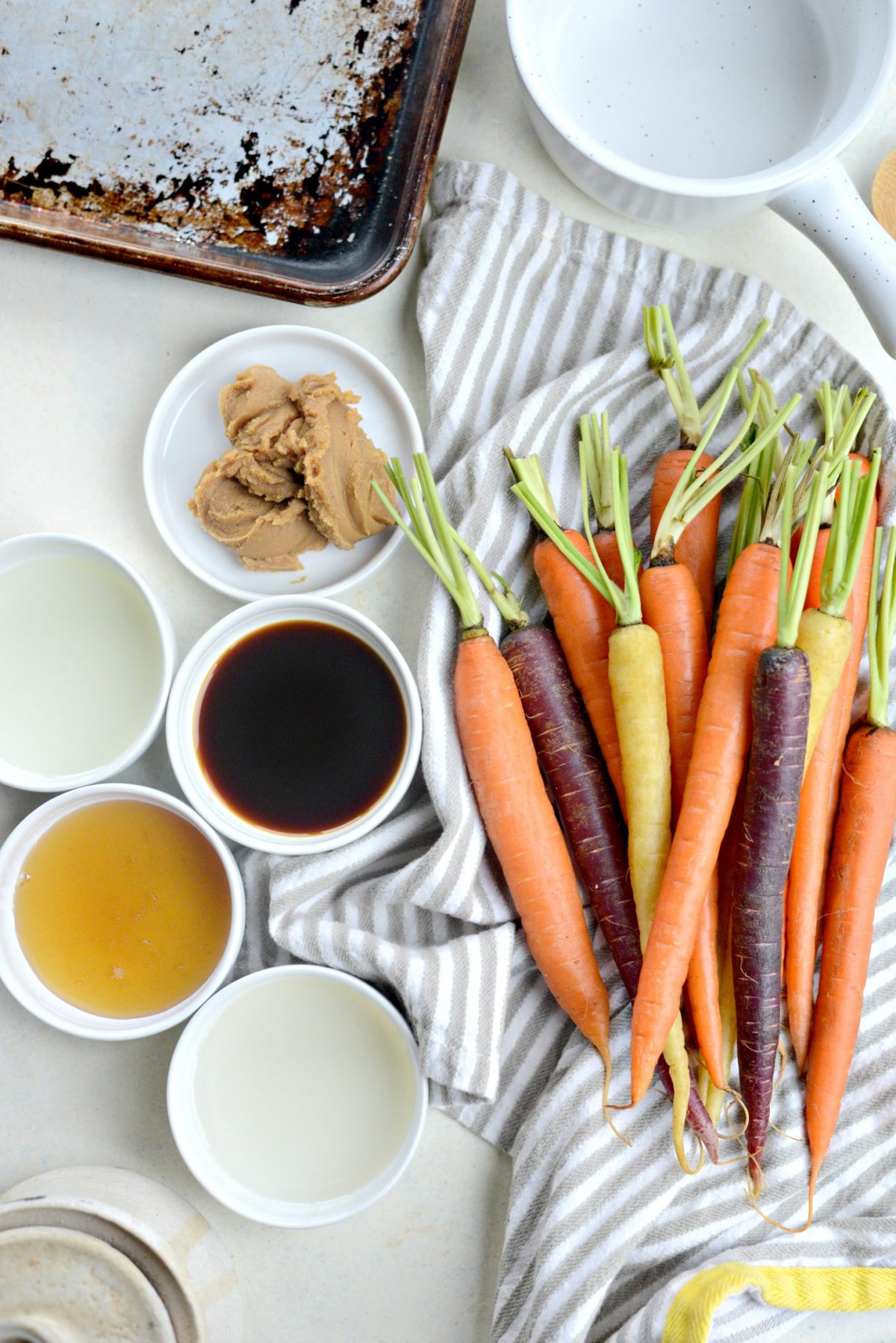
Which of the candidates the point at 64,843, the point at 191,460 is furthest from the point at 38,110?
the point at 64,843

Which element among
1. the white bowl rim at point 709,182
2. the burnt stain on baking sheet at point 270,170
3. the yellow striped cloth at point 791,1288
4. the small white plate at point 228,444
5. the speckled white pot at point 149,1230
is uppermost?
the white bowl rim at point 709,182

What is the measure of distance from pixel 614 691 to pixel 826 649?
0.23 meters

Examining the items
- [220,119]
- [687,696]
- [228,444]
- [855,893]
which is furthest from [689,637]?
[220,119]

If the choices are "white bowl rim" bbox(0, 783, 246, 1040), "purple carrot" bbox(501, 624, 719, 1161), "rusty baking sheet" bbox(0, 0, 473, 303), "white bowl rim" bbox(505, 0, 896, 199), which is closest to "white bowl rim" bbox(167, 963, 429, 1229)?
"white bowl rim" bbox(0, 783, 246, 1040)

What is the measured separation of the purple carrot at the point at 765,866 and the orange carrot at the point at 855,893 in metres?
0.06

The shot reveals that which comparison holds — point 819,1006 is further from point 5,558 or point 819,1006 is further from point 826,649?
point 5,558

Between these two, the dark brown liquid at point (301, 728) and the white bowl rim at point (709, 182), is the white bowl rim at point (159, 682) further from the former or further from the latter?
the white bowl rim at point (709, 182)

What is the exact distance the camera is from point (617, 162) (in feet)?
3.19

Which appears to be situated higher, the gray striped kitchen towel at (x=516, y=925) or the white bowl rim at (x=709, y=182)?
the white bowl rim at (x=709, y=182)

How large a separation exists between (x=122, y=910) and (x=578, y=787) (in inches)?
22.1

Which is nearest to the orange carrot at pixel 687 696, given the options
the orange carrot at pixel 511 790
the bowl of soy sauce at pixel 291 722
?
the orange carrot at pixel 511 790

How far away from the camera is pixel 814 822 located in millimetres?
1099

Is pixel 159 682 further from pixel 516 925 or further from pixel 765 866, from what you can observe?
pixel 765 866

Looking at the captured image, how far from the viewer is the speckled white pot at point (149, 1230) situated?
3.22 feet
